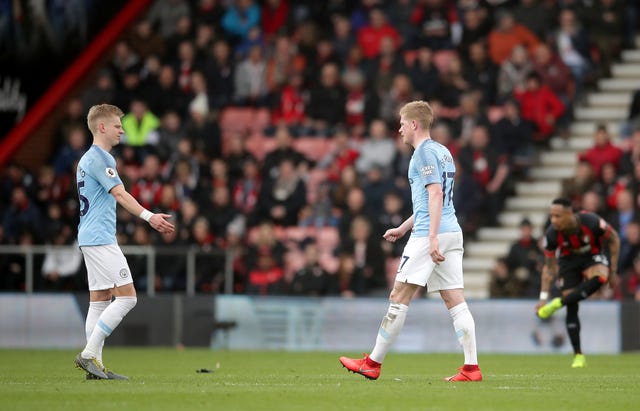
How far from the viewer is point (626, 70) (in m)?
26.0

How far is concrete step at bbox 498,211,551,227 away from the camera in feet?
77.5

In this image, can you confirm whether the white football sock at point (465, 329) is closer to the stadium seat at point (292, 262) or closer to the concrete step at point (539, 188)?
the stadium seat at point (292, 262)

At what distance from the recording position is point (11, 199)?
949 inches

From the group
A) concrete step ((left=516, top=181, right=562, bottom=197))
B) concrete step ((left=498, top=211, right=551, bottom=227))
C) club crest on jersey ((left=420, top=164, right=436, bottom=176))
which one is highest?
concrete step ((left=516, top=181, right=562, bottom=197))

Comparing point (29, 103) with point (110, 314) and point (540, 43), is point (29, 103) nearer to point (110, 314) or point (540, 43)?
point (540, 43)

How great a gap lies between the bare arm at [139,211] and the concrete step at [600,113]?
14.7 m

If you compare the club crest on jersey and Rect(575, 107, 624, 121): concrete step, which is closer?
the club crest on jersey

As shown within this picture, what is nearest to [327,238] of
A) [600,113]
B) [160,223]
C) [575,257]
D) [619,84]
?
[600,113]

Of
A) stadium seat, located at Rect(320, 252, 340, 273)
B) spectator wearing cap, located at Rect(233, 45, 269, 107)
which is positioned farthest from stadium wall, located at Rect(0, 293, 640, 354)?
spectator wearing cap, located at Rect(233, 45, 269, 107)

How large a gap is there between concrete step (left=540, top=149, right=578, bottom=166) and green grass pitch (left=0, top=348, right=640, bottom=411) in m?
7.54

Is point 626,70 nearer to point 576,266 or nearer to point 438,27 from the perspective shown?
point 438,27

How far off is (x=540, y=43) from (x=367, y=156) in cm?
371

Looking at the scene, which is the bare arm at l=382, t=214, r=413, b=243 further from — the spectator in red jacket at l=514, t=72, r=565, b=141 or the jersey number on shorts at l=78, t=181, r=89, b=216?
the spectator in red jacket at l=514, t=72, r=565, b=141

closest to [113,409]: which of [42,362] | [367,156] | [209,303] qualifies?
[42,362]
